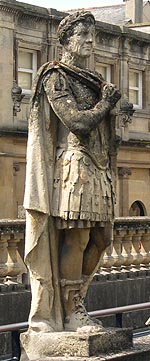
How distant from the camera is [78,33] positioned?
27.0 ft

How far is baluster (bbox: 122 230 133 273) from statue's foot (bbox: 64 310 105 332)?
5925mm

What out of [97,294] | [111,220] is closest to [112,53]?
[97,294]

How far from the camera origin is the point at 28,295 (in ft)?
38.9

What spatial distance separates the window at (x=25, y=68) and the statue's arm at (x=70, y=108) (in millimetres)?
32823

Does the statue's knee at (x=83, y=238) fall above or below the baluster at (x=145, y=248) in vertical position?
below

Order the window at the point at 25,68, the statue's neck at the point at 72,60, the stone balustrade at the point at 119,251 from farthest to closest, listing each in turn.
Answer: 1. the window at the point at 25,68
2. the stone balustrade at the point at 119,251
3. the statue's neck at the point at 72,60

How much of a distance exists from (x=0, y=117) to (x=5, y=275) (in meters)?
27.5

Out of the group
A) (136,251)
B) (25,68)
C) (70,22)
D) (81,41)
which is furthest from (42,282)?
(25,68)

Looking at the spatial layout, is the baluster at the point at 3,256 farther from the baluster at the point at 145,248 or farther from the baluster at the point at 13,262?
the baluster at the point at 145,248

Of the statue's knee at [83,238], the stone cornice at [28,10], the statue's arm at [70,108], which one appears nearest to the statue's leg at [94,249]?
the statue's knee at [83,238]

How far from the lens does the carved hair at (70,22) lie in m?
8.23

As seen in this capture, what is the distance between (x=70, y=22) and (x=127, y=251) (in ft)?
20.7

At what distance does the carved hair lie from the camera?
8.23 metres

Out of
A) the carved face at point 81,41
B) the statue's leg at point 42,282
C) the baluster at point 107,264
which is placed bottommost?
the statue's leg at point 42,282
